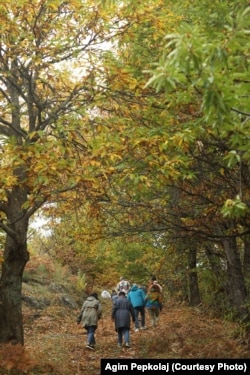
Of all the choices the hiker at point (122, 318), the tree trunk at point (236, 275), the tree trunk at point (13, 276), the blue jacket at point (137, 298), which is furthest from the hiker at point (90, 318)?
the tree trunk at point (236, 275)

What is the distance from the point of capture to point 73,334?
58.2ft

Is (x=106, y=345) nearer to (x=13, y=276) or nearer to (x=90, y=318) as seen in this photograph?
(x=90, y=318)

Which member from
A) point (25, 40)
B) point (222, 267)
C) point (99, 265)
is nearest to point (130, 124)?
point (25, 40)

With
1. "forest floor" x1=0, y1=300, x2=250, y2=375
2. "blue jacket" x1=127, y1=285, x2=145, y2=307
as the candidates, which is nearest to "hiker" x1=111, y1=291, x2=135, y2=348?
"forest floor" x1=0, y1=300, x2=250, y2=375

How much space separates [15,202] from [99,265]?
20759 mm

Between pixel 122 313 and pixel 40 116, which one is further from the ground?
pixel 40 116

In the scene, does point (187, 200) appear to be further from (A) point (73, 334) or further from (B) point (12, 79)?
(A) point (73, 334)

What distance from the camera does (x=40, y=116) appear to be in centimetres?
963

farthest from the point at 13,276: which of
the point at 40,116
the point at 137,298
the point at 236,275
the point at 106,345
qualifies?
the point at 236,275

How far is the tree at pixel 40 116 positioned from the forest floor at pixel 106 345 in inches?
53.8

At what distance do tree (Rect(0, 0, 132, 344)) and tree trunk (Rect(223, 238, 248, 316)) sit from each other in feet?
22.7

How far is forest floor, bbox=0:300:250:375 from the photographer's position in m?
8.53

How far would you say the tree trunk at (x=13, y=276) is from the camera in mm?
10195

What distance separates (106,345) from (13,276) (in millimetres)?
5499
